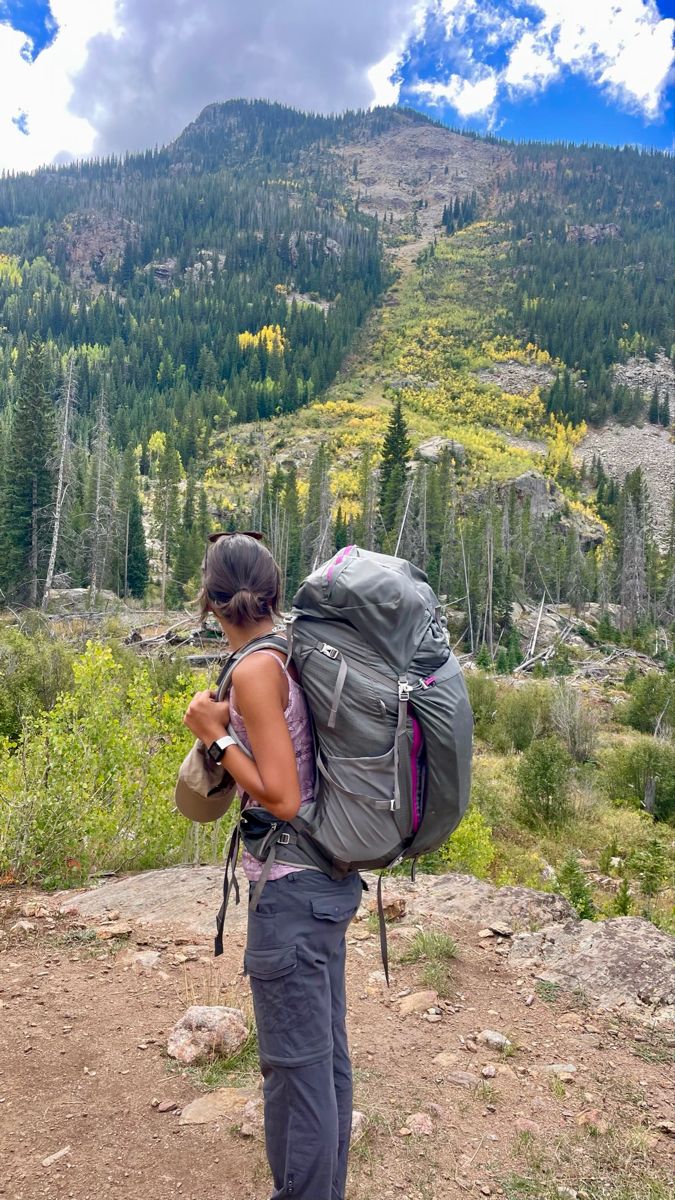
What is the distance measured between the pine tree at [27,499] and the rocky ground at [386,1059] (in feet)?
99.5

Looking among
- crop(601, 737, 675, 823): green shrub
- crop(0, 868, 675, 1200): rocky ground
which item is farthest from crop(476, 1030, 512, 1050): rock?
crop(601, 737, 675, 823): green shrub

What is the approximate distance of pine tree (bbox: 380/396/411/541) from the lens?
5291cm

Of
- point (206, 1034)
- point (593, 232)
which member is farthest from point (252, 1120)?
point (593, 232)

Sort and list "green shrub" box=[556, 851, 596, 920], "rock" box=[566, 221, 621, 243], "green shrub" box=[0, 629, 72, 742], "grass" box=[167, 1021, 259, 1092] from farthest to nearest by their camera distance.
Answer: "rock" box=[566, 221, 621, 243] → "green shrub" box=[0, 629, 72, 742] → "green shrub" box=[556, 851, 596, 920] → "grass" box=[167, 1021, 259, 1092]

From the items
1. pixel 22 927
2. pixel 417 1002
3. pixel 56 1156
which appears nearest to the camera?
pixel 56 1156

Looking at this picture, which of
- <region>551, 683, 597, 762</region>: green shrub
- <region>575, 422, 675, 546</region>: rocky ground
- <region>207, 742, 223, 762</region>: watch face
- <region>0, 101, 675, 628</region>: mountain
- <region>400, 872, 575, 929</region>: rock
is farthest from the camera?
<region>575, 422, 675, 546</region>: rocky ground

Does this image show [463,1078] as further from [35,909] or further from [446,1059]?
[35,909]

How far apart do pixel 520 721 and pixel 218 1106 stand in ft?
67.6

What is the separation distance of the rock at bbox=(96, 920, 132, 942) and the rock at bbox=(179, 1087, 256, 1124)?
5.77 feet

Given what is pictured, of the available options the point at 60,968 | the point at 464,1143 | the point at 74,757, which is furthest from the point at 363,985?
the point at 74,757

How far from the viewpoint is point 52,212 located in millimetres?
182125

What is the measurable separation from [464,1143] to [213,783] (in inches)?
81.3

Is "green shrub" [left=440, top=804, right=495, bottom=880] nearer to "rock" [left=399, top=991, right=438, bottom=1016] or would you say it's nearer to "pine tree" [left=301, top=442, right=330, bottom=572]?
"rock" [left=399, top=991, right=438, bottom=1016]

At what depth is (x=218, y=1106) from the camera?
297cm
